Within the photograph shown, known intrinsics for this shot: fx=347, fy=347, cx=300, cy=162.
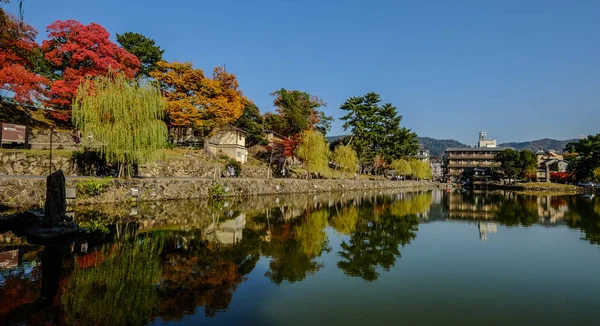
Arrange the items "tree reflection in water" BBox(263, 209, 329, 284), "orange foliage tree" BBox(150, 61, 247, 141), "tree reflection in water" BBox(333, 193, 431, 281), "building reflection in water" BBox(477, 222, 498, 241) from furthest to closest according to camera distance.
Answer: "orange foliage tree" BBox(150, 61, 247, 141), "building reflection in water" BBox(477, 222, 498, 241), "tree reflection in water" BBox(333, 193, 431, 281), "tree reflection in water" BBox(263, 209, 329, 284)

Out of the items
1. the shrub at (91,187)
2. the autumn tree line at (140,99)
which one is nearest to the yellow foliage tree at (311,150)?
the autumn tree line at (140,99)

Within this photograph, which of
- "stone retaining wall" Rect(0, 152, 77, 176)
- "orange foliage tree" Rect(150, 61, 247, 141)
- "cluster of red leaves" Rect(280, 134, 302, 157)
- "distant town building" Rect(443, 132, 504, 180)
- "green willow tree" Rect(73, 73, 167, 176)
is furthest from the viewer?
"distant town building" Rect(443, 132, 504, 180)

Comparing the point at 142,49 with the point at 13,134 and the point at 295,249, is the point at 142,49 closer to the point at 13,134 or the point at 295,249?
the point at 13,134

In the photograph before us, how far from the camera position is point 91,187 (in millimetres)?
22141

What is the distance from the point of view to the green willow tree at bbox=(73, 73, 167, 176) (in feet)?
76.9

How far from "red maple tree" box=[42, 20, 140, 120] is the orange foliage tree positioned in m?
5.50

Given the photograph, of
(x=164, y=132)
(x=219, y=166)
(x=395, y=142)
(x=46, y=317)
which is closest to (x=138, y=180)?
(x=164, y=132)

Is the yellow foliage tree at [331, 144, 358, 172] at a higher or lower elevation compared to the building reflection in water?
higher

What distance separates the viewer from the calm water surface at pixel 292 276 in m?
7.16

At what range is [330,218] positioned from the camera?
22.7 m

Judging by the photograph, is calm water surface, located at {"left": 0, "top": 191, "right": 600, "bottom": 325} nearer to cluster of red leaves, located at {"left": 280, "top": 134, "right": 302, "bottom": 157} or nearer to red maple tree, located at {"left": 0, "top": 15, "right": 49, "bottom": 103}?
red maple tree, located at {"left": 0, "top": 15, "right": 49, "bottom": 103}

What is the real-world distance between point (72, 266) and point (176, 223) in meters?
7.70

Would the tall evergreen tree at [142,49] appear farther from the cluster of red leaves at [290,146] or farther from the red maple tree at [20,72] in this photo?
the cluster of red leaves at [290,146]

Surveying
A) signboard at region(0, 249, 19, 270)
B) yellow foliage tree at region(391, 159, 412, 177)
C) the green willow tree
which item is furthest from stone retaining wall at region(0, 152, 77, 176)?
yellow foliage tree at region(391, 159, 412, 177)
